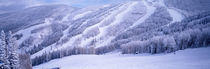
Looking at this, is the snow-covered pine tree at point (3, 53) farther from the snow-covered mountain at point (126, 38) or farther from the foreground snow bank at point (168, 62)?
the snow-covered mountain at point (126, 38)

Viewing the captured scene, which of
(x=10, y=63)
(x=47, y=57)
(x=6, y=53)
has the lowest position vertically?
(x=47, y=57)

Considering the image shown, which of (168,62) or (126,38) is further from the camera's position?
(126,38)

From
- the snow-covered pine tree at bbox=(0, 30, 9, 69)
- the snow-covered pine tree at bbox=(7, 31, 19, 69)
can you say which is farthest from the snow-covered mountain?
the snow-covered pine tree at bbox=(0, 30, 9, 69)

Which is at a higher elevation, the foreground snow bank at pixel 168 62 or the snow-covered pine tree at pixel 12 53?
the snow-covered pine tree at pixel 12 53

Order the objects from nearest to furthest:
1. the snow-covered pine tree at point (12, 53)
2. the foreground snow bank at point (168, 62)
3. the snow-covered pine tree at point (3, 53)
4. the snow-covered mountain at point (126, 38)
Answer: the foreground snow bank at point (168, 62) → the snow-covered pine tree at point (3, 53) → the snow-covered pine tree at point (12, 53) → the snow-covered mountain at point (126, 38)

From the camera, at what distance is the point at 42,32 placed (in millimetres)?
193500

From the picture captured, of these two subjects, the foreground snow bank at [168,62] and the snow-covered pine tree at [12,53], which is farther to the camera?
the snow-covered pine tree at [12,53]

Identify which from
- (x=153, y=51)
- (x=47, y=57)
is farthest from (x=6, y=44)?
(x=47, y=57)

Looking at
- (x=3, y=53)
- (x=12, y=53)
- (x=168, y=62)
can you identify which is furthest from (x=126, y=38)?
(x=3, y=53)

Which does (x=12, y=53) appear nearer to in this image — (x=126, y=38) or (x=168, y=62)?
(x=168, y=62)

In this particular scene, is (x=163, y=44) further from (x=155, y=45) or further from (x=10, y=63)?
(x=10, y=63)

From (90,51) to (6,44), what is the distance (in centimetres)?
5600

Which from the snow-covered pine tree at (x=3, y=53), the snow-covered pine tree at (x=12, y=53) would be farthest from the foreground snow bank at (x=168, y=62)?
the snow-covered pine tree at (x=3, y=53)

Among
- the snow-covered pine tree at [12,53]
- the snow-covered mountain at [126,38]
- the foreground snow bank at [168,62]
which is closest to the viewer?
the foreground snow bank at [168,62]
